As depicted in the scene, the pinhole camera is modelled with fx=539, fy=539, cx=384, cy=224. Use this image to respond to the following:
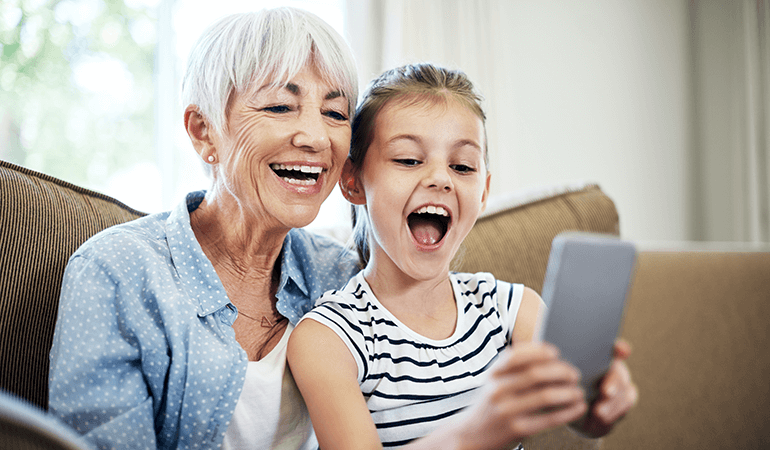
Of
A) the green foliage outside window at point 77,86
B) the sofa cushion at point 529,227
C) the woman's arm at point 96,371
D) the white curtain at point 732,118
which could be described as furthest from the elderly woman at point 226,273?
the white curtain at point 732,118

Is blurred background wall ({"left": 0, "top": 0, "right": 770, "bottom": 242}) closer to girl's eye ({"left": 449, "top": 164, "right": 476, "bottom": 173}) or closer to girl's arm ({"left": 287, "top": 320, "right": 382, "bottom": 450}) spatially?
girl's eye ({"left": 449, "top": 164, "right": 476, "bottom": 173})

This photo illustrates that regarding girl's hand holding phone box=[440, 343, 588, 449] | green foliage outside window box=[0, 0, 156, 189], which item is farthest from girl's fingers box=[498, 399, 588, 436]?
green foliage outside window box=[0, 0, 156, 189]

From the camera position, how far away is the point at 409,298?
1.03 metres

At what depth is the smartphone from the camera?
0.50 metres

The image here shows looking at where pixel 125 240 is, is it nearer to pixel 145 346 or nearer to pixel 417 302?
pixel 145 346

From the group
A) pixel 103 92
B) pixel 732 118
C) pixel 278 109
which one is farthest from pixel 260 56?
pixel 732 118

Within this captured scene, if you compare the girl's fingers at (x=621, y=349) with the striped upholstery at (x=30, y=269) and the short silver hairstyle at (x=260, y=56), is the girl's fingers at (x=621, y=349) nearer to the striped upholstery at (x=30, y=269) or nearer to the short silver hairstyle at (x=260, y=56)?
the short silver hairstyle at (x=260, y=56)

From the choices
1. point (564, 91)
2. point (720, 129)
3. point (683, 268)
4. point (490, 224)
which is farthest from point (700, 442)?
point (720, 129)

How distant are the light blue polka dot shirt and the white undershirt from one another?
0.12 feet

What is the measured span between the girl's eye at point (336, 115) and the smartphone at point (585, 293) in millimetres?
614

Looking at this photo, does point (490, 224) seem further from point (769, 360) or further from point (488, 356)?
point (769, 360)

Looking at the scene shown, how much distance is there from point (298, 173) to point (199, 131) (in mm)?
214

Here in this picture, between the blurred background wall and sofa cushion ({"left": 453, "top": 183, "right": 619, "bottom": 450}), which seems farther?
the blurred background wall

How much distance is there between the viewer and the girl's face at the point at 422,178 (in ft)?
3.12
